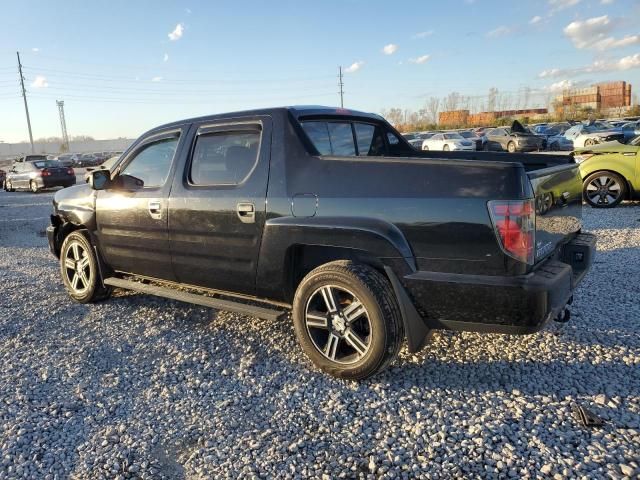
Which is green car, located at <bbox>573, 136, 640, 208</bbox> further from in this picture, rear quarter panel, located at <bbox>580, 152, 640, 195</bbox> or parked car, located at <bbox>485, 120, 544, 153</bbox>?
parked car, located at <bbox>485, 120, 544, 153</bbox>

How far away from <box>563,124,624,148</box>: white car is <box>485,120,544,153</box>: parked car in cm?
229

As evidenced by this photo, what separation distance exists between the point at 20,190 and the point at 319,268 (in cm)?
2360

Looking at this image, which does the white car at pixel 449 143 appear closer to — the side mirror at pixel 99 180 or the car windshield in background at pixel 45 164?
the car windshield in background at pixel 45 164

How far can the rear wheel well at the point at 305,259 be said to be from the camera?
3.38 m

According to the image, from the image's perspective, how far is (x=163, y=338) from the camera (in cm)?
414

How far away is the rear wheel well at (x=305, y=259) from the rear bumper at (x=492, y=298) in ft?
1.79

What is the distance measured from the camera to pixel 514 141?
28.5 metres

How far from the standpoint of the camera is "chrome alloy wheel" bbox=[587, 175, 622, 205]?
31.5ft

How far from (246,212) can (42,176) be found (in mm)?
20909

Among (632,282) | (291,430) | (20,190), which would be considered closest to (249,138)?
(291,430)

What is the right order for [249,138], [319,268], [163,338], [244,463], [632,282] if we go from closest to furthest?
[244,463] → [319,268] → [249,138] → [163,338] → [632,282]

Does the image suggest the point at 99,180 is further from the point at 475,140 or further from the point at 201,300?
the point at 475,140

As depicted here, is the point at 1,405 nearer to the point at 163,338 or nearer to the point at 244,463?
the point at 163,338

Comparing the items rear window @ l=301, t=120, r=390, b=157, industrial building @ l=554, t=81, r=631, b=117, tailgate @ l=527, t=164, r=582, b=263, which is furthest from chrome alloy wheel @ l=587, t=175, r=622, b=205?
industrial building @ l=554, t=81, r=631, b=117
